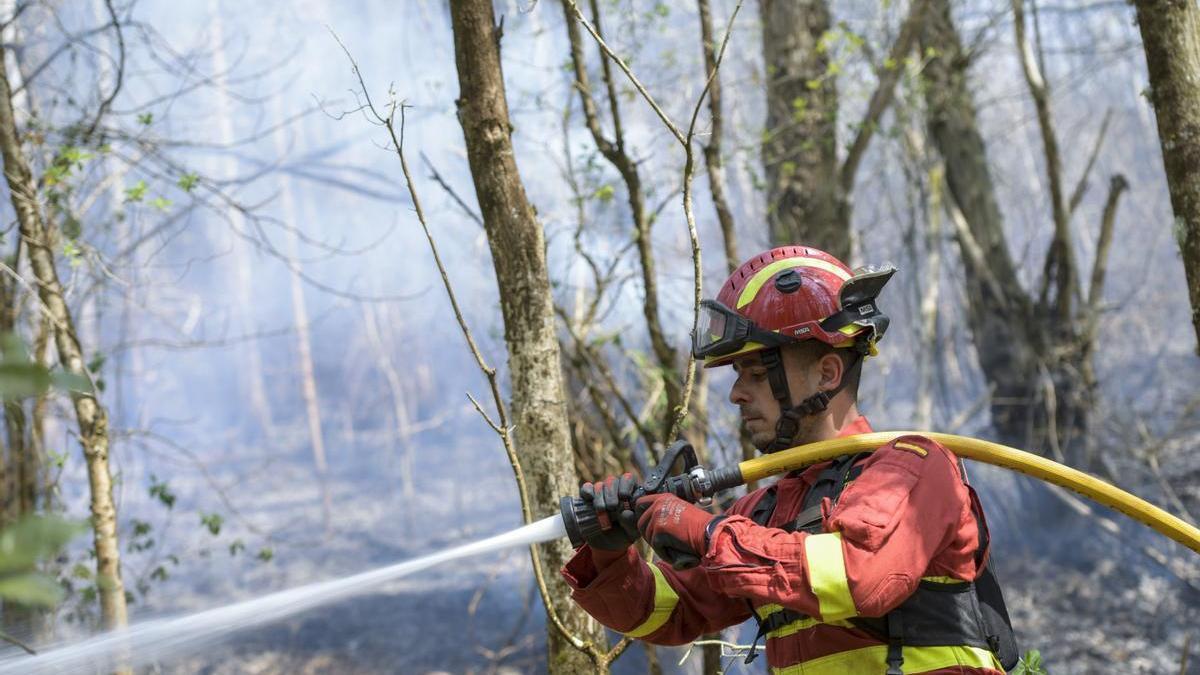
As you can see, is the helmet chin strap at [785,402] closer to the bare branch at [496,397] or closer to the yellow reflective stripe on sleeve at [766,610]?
the yellow reflective stripe on sleeve at [766,610]

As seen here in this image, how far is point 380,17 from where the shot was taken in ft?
76.9

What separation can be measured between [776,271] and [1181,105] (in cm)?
165

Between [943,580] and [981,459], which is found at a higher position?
[981,459]

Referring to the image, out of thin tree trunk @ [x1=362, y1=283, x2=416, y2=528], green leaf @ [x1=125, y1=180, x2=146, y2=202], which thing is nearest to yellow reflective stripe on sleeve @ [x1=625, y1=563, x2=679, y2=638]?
green leaf @ [x1=125, y1=180, x2=146, y2=202]

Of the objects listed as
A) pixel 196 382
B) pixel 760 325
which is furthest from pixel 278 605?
pixel 196 382

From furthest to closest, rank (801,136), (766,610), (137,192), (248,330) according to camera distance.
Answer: (248,330)
(801,136)
(137,192)
(766,610)

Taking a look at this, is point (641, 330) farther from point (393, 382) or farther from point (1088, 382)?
point (393, 382)

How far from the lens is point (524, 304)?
327 centimetres

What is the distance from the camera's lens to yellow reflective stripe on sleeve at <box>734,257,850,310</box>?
104 inches

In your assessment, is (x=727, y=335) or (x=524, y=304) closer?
(x=727, y=335)

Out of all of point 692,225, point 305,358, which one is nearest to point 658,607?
point 692,225

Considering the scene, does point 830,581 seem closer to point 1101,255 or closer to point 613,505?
point 613,505

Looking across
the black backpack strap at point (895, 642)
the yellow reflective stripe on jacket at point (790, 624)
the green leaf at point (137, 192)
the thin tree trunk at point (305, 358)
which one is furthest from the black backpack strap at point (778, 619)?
the thin tree trunk at point (305, 358)

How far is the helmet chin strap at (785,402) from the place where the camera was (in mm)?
2551
